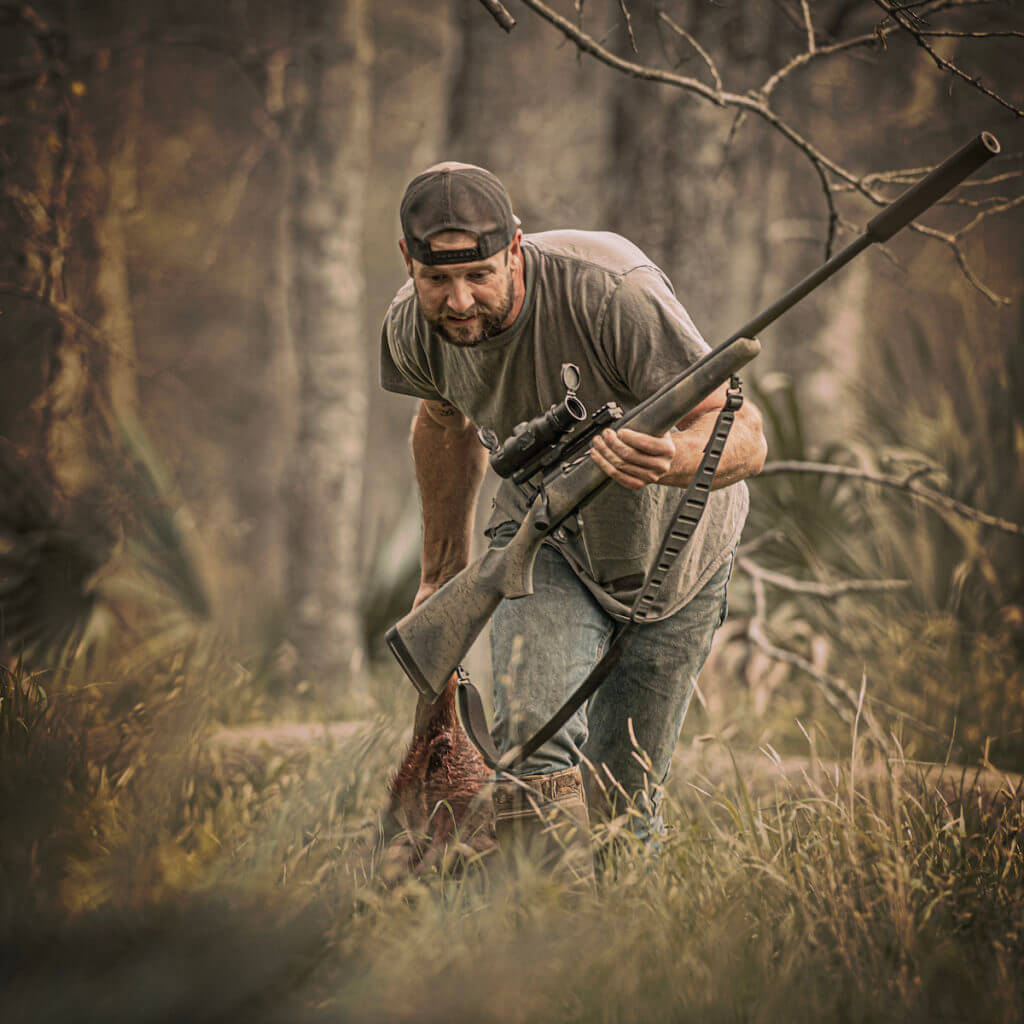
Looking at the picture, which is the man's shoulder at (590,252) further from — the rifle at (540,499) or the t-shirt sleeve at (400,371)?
the t-shirt sleeve at (400,371)

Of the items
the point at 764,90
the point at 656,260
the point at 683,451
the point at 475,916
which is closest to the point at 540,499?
the point at 683,451

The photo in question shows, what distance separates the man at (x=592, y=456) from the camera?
2.80 metres

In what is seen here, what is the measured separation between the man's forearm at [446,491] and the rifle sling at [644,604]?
579 millimetres

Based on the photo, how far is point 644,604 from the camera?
114 inches

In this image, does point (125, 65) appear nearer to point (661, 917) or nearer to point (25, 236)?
point (25, 236)

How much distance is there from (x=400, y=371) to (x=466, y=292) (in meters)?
0.62

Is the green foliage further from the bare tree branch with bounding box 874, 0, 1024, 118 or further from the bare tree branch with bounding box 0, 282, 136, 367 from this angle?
the bare tree branch with bounding box 0, 282, 136, 367

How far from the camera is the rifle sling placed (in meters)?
2.73

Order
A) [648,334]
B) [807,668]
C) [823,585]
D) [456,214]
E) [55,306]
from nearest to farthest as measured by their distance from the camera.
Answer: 1. [456,214]
2. [648,334]
3. [55,306]
4. [807,668]
5. [823,585]

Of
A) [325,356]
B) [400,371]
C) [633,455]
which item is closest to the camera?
[633,455]

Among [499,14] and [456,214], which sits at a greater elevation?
[499,14]

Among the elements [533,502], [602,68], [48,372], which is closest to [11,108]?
[48,372]

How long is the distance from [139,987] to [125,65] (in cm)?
900

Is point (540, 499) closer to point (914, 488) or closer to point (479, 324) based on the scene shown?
point (479, 324)
